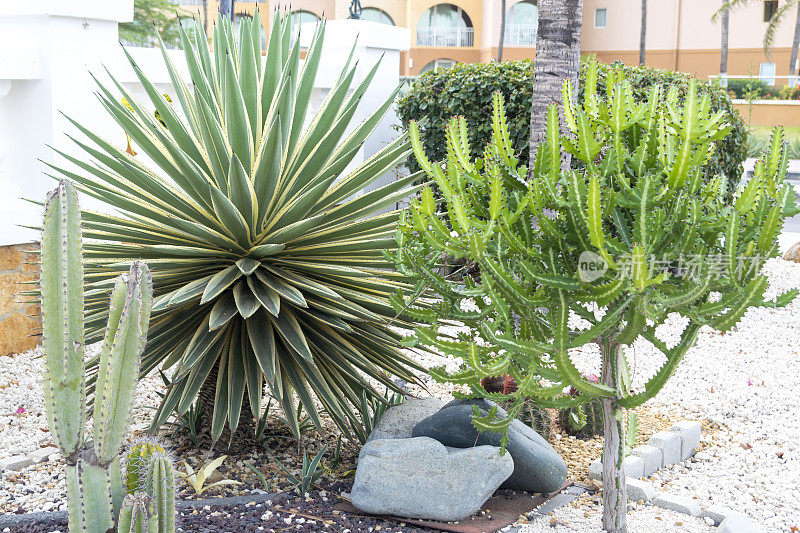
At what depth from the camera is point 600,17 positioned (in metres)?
36.5

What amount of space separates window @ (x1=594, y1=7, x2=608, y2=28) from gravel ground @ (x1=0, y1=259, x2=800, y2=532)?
32.8 metres

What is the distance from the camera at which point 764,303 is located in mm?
2398

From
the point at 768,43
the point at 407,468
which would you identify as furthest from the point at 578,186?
the point at 768,43

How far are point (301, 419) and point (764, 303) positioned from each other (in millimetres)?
2409

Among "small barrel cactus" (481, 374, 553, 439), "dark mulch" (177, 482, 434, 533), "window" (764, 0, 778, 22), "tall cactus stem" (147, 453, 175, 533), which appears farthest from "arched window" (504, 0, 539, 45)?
"tall cactus stem" (147, 453, 175, 533)

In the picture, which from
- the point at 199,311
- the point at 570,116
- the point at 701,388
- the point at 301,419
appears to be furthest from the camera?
the point at 701,388

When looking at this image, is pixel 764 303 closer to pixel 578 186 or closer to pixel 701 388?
pixel 578 186

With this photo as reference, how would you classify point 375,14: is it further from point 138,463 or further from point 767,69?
point 138,463

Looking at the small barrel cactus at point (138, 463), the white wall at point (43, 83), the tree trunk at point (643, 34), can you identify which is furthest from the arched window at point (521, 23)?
the small barrel cactus at point (138, 463)

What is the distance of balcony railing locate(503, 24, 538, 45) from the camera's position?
36.9m

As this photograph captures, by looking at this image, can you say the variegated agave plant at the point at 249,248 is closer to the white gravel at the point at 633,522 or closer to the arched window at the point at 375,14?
the white gravel at the point at 633,522

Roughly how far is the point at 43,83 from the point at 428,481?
3.81 m

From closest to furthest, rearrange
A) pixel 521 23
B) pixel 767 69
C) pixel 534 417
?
pixel 534 417 → pixel 767 69 → pixel 521 23

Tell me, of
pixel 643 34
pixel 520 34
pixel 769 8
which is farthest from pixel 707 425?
pixel 520 34
